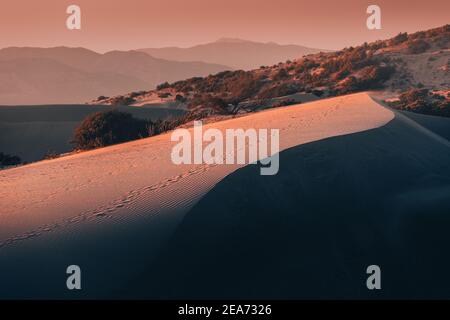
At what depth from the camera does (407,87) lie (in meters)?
31.3

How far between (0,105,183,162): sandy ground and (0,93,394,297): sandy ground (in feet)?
40.8

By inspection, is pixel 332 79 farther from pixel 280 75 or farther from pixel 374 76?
pixel 280 75

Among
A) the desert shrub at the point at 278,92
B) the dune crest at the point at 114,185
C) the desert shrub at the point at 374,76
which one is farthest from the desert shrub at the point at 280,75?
the dune crest at the point at 114,185

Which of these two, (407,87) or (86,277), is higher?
(407,87)

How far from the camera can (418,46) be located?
39.8 m

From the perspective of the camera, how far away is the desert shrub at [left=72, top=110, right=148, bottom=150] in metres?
19.3

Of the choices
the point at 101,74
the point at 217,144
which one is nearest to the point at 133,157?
the point at 217,144

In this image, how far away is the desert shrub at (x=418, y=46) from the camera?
130ft

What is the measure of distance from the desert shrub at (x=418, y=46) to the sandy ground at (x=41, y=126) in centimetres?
2100

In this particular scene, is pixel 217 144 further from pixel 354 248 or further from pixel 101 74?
pixel 101 74

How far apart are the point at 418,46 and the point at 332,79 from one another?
10156mm

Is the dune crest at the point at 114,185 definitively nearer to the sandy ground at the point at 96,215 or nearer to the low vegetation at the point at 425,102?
the sandy ground at the point at 96,215
